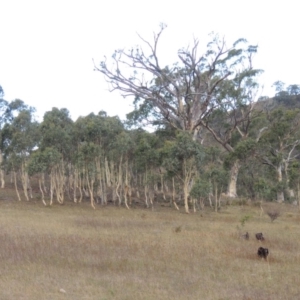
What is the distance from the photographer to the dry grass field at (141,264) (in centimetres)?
903

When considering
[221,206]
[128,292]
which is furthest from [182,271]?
[221,206]

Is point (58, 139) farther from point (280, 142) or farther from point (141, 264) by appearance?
point (141, 264)

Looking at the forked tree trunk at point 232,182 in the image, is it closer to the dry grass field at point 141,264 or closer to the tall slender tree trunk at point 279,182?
the tall slender tree trunk at point 279,182

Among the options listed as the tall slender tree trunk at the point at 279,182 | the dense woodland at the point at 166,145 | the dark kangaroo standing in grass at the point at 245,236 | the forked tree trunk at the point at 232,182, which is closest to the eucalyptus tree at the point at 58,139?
the dense woodland at the point at 166,145

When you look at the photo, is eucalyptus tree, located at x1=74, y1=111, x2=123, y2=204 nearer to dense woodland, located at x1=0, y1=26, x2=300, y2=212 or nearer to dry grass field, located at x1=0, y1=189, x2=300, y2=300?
dense woodland, located at x1=0, y1=26, x2=300, y2=212

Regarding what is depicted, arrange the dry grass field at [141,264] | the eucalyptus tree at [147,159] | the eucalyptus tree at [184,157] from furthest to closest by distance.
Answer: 1. the eucalyptus tree at [147,159]
2. the eucalyptus tree at [184,157]
3. the dry grass field at [141,264]

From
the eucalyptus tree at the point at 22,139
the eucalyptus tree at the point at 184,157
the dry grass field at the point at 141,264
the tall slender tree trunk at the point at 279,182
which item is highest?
the eucalyptus tree at the point at 22,139

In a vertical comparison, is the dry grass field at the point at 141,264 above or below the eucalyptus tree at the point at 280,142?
below

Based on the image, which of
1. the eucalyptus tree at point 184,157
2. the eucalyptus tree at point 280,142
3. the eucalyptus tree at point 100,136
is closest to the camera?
the eucalyptus tree at point 184,157

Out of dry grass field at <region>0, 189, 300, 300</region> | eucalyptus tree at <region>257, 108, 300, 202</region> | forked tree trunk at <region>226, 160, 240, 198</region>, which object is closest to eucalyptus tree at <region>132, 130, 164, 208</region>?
forked tree trunk at <region>226, 160, 240, 198</region>

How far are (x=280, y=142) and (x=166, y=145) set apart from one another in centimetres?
1444

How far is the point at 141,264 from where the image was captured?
11.6m

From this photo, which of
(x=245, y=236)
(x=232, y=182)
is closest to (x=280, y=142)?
(x=232, y=182)

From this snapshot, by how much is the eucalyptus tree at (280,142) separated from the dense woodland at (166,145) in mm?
93
